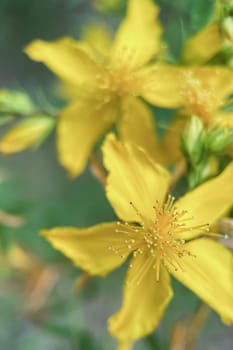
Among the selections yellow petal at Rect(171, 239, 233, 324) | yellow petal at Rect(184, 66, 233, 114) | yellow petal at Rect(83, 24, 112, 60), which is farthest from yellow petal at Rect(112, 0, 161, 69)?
yellow petal at Rect(83, 24, 112, 60)

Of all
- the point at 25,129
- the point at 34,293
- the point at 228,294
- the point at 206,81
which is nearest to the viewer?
the point at 228,294

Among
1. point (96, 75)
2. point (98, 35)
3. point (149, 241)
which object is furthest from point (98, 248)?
point (98, 35)

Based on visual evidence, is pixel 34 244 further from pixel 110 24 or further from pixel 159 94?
pixel 110 24

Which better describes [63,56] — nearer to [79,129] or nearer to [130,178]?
[79,129]

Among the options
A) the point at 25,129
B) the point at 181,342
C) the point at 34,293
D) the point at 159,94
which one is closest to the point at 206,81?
the point at 159,94

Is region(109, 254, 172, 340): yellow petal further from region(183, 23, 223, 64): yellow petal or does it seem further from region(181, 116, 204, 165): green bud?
region(183, 23, 223, 64): yellow petal
